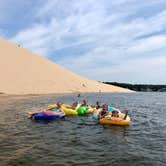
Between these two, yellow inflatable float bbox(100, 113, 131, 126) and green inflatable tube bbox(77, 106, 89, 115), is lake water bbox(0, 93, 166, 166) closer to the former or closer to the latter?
yellow inflatable float bbox(100, 113, 131, 126)

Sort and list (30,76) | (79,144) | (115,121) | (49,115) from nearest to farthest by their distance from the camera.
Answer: (79,144) < (115,121) < (49,115) < (30,76)

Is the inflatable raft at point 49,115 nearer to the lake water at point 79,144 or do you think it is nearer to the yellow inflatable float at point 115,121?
the lake water at point 79,144

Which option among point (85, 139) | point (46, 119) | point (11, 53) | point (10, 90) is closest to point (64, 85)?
point (11, 53)

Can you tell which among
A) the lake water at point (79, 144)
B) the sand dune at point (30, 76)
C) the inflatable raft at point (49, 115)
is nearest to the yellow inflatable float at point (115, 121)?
the lake water at point (79, 144)

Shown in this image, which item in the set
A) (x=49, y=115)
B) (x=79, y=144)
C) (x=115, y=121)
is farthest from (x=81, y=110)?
(x=79, y=144)

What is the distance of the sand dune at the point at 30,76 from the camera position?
64.7m

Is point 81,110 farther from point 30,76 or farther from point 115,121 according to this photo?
point 30,76

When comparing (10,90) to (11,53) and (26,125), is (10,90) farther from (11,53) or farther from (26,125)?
(26,125)

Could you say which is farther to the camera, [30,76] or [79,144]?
[30,76]

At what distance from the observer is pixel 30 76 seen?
241 ft

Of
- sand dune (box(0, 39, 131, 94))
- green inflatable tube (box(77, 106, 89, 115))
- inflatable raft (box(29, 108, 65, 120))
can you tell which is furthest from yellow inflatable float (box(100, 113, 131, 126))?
sand dune (box(0, 39, 131, 94))

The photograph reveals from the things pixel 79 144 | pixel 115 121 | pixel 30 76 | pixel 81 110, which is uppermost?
pixel 30 76

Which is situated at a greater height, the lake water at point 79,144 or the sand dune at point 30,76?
the sand dune at point 30,76

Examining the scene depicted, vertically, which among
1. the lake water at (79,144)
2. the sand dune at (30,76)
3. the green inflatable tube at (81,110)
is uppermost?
the sand dune at (30,76)
